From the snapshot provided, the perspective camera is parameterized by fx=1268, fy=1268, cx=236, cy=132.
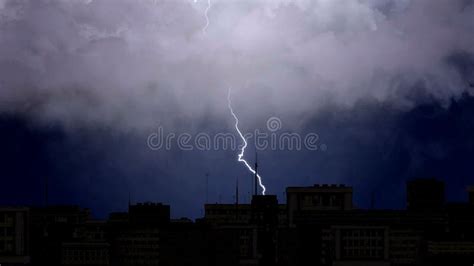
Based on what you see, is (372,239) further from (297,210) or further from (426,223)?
(426,223)

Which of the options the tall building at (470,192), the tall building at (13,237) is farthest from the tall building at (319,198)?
the tall building at (13,237)

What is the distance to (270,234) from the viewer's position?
156000 millimetres

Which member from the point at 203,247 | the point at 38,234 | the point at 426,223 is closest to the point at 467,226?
the point at 426,223

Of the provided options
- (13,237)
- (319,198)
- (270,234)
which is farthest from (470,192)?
(13,237)

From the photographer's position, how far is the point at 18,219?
418ft

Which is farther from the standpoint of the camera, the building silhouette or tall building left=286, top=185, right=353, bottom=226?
tall building left=286, top=185, right=353, bottom=226

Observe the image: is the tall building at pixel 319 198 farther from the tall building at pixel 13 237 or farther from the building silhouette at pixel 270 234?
the tall building at pixel 13 237

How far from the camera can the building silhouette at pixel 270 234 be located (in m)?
132

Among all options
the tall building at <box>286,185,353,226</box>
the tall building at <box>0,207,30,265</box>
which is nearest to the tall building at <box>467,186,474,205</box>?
the tall building at <box>286,185,353,226</box>

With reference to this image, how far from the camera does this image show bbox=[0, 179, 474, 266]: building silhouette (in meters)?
132

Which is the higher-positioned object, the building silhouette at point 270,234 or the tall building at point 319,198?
the tall building at point 319,198

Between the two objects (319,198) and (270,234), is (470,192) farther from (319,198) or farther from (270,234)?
(270,234)

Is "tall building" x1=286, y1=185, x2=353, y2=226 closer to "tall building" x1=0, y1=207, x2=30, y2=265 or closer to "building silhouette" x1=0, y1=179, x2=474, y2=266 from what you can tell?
"building silhouette" x1=0, y1=179, x2=474, y2=266

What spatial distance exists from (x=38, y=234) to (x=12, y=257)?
37590 mm
